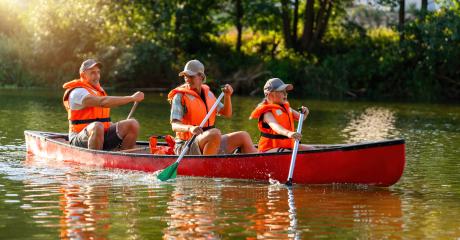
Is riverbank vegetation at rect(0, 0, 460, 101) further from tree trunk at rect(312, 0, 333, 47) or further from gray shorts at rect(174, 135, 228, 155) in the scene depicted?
gray shorts at rect(174, 135, 228, 155)

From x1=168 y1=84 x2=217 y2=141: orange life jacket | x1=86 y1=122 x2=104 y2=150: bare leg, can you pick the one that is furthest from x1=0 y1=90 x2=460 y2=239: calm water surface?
x1=168 y1=84 x2=217 y2=141: orange life jacket

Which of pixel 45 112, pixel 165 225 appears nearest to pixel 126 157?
pixel 165 225

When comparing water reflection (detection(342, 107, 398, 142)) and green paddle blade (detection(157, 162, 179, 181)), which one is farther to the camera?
water reflection (detection(342, 107, 398, 142))

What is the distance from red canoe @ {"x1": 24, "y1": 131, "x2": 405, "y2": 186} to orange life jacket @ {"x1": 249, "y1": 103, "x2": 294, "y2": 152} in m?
0.35

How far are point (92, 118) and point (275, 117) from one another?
2607mm

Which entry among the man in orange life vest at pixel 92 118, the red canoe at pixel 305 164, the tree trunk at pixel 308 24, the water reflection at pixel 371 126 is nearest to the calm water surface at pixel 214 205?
the red canoe at pixel 305 164

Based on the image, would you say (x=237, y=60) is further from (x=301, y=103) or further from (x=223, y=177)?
(x=223, y=177)

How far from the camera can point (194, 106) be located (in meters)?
11.5

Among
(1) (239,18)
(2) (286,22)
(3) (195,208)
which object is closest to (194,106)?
(3) (195,208)

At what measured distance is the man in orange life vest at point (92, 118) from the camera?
12133mm

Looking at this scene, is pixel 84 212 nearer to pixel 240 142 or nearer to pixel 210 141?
pixel 210 141

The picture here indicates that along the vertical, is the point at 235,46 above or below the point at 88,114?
above

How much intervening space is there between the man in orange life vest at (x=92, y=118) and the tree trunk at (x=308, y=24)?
24.0m

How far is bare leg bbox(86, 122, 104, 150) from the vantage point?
40.1ft
